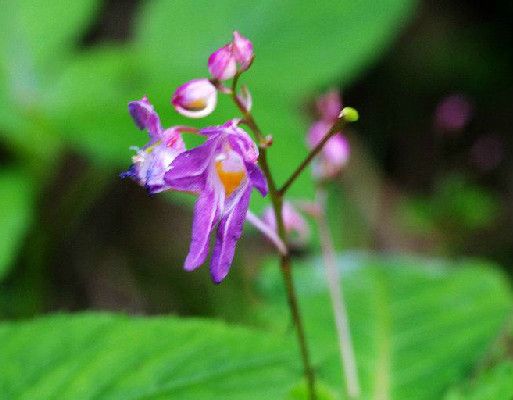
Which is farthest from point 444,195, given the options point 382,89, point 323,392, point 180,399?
point 180,399

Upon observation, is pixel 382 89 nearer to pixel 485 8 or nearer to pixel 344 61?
pixel 485 8

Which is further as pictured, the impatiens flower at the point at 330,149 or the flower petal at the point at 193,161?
the impatiens flower at the point at 330,149

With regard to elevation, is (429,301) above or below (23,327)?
below

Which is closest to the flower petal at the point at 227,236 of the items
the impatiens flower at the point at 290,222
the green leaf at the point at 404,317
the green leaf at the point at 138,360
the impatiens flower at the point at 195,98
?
the impatiens flower at the point at 195,98

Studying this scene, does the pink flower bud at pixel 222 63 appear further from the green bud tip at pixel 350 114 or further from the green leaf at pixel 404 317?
the green leaf at pixel 404 317

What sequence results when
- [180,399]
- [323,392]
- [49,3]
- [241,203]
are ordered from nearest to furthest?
[241,203] → [180,399] → [323,392] → [49,3]

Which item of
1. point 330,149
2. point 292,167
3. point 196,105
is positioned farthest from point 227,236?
point 292,167
